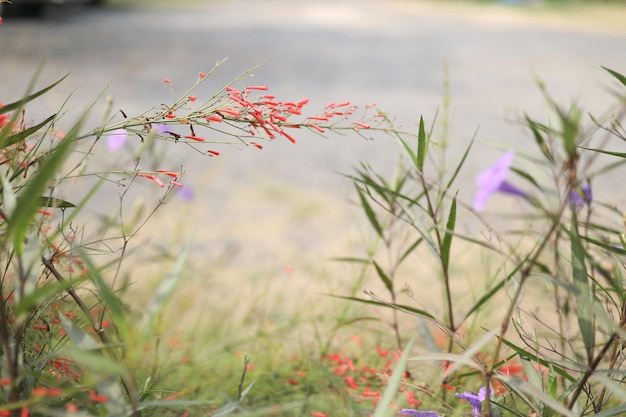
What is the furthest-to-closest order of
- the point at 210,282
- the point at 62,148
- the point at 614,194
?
the point at 614,194 < the point at 210,282 < the point at 62,148

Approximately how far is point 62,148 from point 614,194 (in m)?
Answer: 3.00

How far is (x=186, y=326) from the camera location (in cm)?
191

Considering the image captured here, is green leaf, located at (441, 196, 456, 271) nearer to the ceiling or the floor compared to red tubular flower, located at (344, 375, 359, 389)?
nearer to the ceiling

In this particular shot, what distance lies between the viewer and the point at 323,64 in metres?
5.32

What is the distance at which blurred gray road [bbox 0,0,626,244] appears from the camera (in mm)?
3637

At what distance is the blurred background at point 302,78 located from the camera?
266cm

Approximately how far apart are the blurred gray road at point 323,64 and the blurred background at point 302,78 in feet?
0.05

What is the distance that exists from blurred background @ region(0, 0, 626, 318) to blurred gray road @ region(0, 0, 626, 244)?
0.02 metres

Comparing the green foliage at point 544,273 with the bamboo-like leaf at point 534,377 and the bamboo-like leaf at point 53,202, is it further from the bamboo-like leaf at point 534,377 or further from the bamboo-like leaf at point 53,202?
the bamboo-like leaf at point 53,202

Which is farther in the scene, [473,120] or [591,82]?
[591,82]

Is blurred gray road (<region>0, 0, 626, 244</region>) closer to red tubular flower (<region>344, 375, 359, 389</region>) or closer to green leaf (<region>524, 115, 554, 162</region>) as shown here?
red tubular flower (<region>344, 375, 359, 389</region>)

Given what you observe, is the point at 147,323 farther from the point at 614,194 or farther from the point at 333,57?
the point at 333,57

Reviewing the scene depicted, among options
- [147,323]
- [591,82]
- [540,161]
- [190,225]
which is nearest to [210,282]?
[190,225]

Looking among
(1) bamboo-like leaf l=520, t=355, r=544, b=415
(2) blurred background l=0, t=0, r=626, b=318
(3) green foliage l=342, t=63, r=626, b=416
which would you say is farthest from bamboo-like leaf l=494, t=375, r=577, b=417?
(2) blurred background l=0, t=0, r=626, b=318
